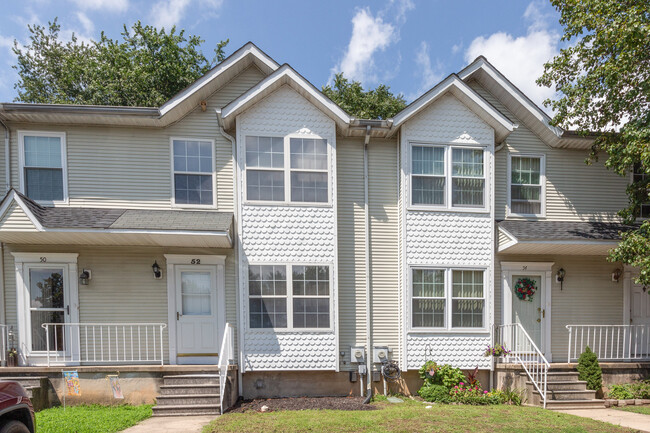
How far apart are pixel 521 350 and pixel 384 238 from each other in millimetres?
4357

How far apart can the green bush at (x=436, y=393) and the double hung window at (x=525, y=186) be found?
15.6 feet

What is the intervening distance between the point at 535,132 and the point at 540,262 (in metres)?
3.40

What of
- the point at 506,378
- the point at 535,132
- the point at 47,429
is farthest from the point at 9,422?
the point at 535,132

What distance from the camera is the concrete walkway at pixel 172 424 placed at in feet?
19.1

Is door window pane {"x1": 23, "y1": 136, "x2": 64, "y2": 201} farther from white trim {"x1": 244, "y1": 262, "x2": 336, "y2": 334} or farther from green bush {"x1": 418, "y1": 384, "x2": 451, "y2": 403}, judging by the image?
green bush {"x1": 418, "y1": 384, "x2": 451, "y2": 403}

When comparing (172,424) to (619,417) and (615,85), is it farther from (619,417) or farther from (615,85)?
(615,85)

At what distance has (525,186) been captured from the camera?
9.38 metres

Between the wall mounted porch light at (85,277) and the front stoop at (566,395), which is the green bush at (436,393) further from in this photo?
the wall mounted porch light at (85,277)

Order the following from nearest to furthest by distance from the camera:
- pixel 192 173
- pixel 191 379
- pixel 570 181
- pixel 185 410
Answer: pixel 185 410
pixel 191 379
pixel 192 173
pixel 570 181

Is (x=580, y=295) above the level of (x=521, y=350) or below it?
above

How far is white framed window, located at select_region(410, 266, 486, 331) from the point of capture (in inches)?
337

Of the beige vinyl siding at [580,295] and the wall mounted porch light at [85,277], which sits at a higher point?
the wall mounted porch light at [85,277]

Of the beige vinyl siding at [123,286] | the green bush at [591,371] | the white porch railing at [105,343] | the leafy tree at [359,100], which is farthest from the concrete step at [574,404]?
the leafy tree at [359,100]

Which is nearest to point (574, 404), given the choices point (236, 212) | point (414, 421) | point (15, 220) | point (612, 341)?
point (612, 341)
